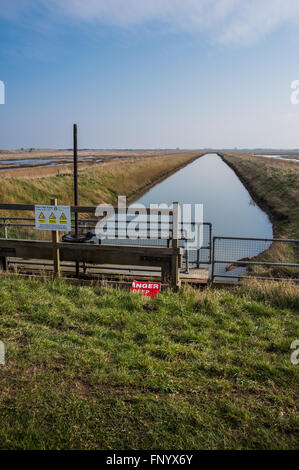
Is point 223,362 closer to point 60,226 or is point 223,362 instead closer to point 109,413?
point 109,413

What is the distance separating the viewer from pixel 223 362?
4211 mm

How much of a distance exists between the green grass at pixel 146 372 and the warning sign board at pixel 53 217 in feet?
4.85

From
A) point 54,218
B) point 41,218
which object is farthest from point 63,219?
point 41,218

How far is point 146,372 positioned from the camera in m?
3.96

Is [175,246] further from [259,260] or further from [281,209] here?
[281,209]

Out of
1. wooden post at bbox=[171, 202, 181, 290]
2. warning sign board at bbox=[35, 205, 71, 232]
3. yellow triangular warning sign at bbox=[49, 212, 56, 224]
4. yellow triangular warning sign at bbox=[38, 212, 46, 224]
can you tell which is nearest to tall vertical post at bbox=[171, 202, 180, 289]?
wooden post at bbox=[171, 202, 181, 290]

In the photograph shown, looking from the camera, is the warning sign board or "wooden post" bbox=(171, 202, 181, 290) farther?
the warning sign board

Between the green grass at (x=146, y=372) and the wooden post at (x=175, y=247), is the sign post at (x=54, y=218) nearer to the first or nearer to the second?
the green grass at (x=146, y=372)

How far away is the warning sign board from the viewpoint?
7145 mm

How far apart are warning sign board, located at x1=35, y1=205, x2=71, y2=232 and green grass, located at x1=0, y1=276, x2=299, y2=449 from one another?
148cm

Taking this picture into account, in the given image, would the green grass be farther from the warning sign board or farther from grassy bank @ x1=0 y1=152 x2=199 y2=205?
grassy bank @ x1=0 y1=152 x2=199 y2=205

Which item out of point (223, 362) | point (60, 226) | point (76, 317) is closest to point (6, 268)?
point (60, 226)

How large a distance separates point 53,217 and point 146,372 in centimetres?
412

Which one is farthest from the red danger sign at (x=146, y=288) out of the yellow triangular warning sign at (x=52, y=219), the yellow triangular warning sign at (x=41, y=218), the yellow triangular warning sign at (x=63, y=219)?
the yellow triangular warning sign at (x=41, y=218)
